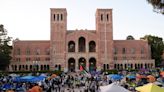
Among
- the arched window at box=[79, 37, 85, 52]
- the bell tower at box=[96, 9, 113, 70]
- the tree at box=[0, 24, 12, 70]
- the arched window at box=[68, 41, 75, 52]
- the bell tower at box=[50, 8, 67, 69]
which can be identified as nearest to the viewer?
the tree at box=[0, 24, 12, 70]

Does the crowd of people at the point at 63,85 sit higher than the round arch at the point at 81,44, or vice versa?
the round arch at the point at 81,44

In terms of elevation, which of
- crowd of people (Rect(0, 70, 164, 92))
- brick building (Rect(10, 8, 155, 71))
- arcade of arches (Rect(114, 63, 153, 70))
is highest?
brick building (Rect(10, 8, 155, 71))

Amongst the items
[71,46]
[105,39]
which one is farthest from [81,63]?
[105,39]

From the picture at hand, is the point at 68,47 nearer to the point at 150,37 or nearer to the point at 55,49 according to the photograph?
the point at 55,49

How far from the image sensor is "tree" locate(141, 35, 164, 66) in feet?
302

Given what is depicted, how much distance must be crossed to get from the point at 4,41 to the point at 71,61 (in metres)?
20.8

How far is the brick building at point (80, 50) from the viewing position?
3302 inches

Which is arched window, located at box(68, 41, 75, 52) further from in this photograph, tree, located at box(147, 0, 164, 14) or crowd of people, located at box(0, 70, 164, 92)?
tree, located at box(147, 0, 164, 14)

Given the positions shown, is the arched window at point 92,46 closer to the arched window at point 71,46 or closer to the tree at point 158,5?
the arched window at point 71,46

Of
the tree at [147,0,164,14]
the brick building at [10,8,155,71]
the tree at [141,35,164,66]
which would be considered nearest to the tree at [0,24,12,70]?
the brick building at [10,8,155,71]

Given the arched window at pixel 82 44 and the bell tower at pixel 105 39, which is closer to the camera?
the bell tower at pixel 105 39

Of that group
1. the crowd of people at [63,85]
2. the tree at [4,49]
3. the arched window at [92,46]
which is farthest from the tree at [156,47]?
the crowd of people at [63,85]

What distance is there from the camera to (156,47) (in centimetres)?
9281

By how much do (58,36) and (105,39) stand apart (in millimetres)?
11386
